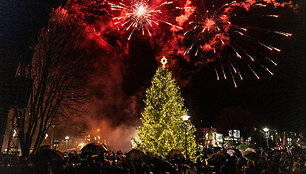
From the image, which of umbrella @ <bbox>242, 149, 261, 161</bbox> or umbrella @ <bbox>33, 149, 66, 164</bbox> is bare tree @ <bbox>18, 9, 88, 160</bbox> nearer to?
umbrella @ <bbox>33, 149, 66, 164</bbox>

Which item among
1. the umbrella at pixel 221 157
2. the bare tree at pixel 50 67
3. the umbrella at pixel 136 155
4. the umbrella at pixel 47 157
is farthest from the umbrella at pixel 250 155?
the bare tree at pixel 50 67

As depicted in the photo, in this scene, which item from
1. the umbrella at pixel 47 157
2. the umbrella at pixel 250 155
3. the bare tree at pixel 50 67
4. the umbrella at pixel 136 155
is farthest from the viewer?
the umbrella at pixel 250 155

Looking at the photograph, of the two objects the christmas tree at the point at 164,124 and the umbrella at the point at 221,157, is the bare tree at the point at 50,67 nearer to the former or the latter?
the christmas tree at the point at 164,124

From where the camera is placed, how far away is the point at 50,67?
13.4 meters

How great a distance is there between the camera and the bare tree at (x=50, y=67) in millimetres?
12977

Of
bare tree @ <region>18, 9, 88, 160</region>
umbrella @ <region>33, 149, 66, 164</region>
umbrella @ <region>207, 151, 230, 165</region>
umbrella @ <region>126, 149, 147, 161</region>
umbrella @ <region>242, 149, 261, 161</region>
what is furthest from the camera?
umbrella @ <region>242, 149, 261, 161</region>

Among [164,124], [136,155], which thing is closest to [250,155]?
[164,124]

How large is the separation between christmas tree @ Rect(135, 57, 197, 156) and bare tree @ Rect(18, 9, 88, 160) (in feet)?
30.7

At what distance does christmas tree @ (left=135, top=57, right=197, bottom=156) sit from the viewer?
2059 cm

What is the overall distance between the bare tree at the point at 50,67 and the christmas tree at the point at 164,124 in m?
9.35

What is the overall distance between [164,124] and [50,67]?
39.6ft

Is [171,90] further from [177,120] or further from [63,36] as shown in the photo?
[63,36]

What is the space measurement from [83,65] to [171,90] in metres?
9.87

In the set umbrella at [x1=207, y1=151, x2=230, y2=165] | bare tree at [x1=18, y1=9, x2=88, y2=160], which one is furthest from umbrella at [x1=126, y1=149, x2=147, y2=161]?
bare tree at [x1=18, y1=9, x2=88, y2=160]
